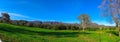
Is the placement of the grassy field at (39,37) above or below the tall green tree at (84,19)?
below

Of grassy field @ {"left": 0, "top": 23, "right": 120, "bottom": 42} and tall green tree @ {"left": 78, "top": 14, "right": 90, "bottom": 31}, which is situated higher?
tall green tree @ {"left": 78, "top": 14, "right": 90, "bottom": 31}

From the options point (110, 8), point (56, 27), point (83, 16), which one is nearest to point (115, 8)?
point (110, 8)

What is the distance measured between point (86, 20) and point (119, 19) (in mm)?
63331

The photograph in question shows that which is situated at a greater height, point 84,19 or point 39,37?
point 84,19

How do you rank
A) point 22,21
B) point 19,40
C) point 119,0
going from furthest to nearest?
1. point 22,21
2. point 119,0
3. point 19,40

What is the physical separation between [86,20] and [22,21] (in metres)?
42.7

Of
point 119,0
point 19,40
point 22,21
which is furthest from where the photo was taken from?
point 22,21

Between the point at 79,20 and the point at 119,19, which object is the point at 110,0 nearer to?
the point at 119,19

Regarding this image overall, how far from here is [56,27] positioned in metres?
115

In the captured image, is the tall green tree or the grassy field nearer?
the grassy field

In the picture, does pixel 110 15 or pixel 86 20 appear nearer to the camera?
pixel 110 15

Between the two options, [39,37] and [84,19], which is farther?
[84,19]

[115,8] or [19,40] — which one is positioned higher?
[115,8]

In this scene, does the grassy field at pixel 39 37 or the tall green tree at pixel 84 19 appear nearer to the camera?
the grassy field at pixel 39 37
